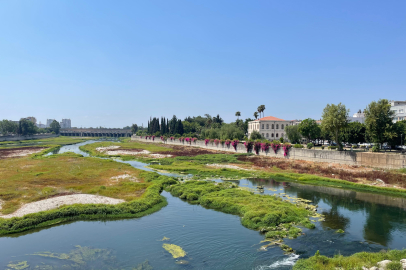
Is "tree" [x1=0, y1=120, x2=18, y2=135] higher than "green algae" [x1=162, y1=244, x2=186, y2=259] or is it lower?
higher

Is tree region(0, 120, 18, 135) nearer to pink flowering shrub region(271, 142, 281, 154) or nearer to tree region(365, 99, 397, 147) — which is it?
pink flowering shrub region(271, 142, 281, 154)

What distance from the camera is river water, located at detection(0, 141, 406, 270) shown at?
18.0m

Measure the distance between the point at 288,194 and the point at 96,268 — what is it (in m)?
26.1

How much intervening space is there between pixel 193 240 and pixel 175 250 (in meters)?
2.15

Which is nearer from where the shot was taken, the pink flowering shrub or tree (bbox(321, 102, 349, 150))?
tree (bbox(321, 102, 349, 150))

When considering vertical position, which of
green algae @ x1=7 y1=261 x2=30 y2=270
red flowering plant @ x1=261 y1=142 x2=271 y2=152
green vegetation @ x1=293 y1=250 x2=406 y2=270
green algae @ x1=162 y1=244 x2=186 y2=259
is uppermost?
red flowering plant @ x1=261 y1=142 x2=271 y2=152

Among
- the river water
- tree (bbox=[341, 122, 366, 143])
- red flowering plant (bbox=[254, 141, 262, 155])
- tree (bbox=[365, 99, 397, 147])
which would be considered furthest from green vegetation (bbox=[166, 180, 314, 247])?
tree (bbox=[341, 122, 366, 143])

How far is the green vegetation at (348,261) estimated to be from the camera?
16250 millimetres

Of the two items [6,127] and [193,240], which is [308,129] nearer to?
[193,240]

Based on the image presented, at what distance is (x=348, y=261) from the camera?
16.7m

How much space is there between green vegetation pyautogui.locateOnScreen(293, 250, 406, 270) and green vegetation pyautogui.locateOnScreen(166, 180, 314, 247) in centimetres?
455

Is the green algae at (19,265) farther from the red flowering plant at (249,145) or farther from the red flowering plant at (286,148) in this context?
the red flowering plant at (249,145)

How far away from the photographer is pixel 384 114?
A: 52.2 meters

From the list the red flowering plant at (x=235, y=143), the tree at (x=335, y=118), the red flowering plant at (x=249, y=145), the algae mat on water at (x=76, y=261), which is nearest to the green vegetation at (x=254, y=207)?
the algae mat on water at (x=76, y=261)
